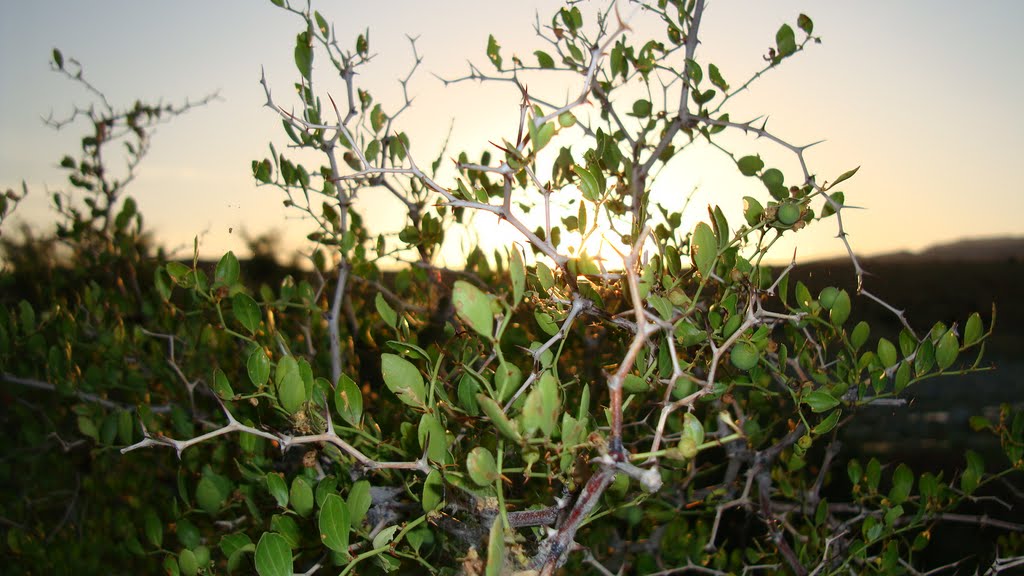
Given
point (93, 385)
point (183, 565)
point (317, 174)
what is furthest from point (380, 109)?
point (93, 385)

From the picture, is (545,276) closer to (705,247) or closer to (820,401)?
(705,247)

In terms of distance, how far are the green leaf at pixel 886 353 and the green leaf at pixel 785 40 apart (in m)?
0.33

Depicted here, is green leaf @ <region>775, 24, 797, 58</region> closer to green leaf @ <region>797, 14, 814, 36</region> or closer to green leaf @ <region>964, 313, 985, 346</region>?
green leaf @ <region>797, 14, 814, 36</region>

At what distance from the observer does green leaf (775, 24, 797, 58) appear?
81cm

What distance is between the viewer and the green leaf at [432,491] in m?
0.47

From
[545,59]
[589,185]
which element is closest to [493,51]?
[545,59]

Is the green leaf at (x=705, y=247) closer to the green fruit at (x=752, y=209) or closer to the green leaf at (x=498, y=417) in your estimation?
the green fruit at (x=752, y=209)

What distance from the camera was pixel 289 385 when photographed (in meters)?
0.51

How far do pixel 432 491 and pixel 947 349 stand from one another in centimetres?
47

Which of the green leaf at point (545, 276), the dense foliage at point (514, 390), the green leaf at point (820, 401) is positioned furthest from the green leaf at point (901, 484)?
the green leaf at point (545, 276)

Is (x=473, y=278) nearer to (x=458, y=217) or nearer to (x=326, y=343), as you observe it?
(x=458, y=217)

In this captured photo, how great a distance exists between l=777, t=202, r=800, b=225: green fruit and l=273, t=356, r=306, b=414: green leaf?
37 centimetres

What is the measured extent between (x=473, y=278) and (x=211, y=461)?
444mm

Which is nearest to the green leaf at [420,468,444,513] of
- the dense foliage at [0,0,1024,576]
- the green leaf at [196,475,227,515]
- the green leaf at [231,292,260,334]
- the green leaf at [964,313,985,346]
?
the dense foliage at [0,0,1024,576]
